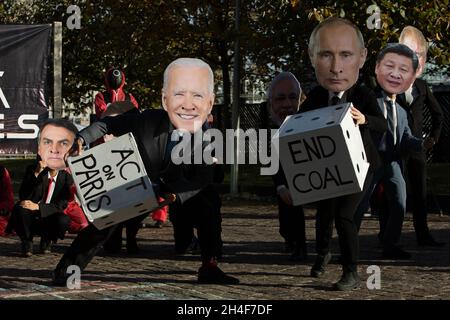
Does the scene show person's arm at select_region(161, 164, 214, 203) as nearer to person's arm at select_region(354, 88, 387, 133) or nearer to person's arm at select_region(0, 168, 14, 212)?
person's arm at select_region(354, 88, 387, 133)

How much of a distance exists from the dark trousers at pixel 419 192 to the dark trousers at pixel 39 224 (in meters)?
3.58

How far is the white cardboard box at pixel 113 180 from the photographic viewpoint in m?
6.98

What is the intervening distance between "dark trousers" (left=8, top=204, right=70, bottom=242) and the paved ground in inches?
8.0

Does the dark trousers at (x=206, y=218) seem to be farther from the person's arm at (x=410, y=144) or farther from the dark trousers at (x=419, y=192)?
the dark trousers at (x=419, y=192)

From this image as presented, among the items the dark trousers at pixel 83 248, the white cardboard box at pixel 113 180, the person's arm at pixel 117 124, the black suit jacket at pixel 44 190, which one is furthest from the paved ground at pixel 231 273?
the person's arm at pixel 117 124

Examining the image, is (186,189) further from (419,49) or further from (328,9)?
(328,9)

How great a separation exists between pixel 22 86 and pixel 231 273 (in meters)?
5.05

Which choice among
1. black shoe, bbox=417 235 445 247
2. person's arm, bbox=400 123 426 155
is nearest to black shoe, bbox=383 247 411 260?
person's arm, bbox=400 123 426 155

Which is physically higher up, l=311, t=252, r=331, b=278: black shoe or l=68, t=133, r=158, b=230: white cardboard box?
l=68, t=133, r=158, b=230: white cardboard box

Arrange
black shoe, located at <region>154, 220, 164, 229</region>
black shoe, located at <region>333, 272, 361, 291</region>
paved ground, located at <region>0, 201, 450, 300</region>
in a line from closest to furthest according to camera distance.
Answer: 1. paved ground, located at <region>0, 201, 450, 300</region>
2. black shoe, located at <region>333, 272, 361, 291</region>
3. black shoe, located at <region>154, 220, 164, 229</region>

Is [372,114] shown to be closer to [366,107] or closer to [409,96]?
[366,107]

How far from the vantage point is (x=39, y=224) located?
384 inches

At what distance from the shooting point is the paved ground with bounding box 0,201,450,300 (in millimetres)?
7090

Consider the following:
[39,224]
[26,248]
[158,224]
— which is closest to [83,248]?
[26,248]
